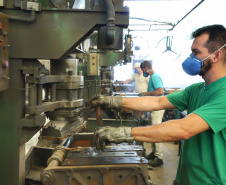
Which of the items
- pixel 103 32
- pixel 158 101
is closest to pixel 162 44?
pixel 158 101

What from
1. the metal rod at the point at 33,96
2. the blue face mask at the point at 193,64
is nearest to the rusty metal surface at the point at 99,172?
the metal rod at the point at 33,96

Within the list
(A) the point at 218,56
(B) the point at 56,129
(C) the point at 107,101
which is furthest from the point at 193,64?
(B) the point at 56,129

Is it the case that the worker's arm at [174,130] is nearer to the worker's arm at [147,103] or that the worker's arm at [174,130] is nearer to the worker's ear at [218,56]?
the worker's ear at [218,56]

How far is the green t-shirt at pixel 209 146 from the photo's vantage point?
1.00 metres

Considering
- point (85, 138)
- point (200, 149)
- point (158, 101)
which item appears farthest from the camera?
point (85, 138)

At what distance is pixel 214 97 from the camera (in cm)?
106

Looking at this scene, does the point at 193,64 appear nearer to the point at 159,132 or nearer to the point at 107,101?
the point at 159,132

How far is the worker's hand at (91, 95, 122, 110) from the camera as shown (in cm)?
159

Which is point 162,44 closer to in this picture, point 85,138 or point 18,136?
point 85,138

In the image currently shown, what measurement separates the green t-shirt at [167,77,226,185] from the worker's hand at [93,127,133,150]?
1.12ft

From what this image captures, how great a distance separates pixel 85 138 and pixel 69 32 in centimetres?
93

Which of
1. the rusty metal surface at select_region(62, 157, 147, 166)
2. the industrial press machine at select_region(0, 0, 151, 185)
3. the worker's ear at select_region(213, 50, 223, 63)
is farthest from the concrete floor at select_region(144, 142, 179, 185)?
the worker's ear at select_region(213, 50, 223, 63)

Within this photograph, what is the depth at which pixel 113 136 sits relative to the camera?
3.74 ft

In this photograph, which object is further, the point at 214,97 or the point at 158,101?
the point at 158,101
